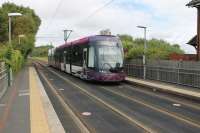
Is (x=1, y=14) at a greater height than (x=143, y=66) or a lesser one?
greater

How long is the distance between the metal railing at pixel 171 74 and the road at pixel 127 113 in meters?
3.23

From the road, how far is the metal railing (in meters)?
3.23

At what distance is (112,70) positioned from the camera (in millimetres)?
28625

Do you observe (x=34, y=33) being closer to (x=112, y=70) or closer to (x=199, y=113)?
(x=112, y=70)

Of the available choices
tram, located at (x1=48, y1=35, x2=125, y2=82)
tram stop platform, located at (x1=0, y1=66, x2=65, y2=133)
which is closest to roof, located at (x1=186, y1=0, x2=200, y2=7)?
tram, located at (x1=48, y1=35, x2=125, y2=82)

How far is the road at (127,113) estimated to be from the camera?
483 inches

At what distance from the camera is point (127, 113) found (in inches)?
598

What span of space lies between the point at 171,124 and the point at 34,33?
8096 centimetres

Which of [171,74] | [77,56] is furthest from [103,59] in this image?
[77,56]

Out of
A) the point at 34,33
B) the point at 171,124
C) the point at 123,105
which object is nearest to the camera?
the point at 171,124

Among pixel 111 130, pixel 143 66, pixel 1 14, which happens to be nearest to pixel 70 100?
pixel 111 130

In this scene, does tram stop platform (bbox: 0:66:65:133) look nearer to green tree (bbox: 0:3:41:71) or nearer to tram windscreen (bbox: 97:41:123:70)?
tram windscreen (bbox: 97:41:123:70)

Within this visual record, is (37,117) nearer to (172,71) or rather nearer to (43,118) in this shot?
(43,118)

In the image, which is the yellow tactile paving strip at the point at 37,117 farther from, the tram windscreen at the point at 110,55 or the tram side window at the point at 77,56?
the tram side window at the point at 77,56
